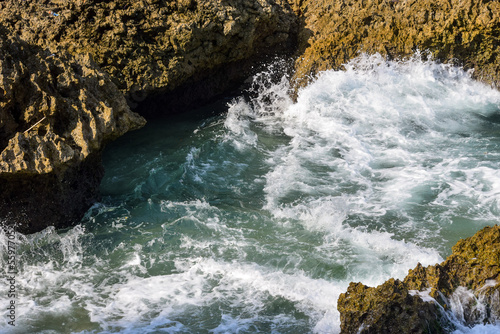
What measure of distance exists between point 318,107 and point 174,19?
9.01 feet

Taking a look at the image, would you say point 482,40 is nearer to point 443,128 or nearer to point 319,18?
point 443,128

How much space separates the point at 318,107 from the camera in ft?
28.8

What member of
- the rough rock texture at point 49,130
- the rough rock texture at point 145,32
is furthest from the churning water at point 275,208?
the rough rock texture at point 145,32

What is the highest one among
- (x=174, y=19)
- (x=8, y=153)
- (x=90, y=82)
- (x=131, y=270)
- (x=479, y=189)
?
(x=174, y=19)

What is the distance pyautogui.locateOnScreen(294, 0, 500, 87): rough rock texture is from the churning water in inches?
10.8

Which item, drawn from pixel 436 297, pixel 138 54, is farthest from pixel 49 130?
pixel 436 297

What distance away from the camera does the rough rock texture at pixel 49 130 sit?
5.22 meters

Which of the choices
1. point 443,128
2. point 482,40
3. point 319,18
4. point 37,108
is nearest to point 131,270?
point 37,108

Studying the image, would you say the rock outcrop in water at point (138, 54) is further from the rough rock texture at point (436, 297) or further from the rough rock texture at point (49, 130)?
the rough rock texture at point (436, 297)

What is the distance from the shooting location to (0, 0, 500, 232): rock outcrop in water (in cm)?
541

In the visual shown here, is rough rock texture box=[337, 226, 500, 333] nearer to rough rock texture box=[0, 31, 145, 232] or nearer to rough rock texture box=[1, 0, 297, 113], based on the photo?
rough rock texture box=[0, 31, 145, 232]

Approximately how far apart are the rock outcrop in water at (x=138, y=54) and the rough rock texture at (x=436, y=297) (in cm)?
330

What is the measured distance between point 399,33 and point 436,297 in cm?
649

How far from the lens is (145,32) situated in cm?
793
